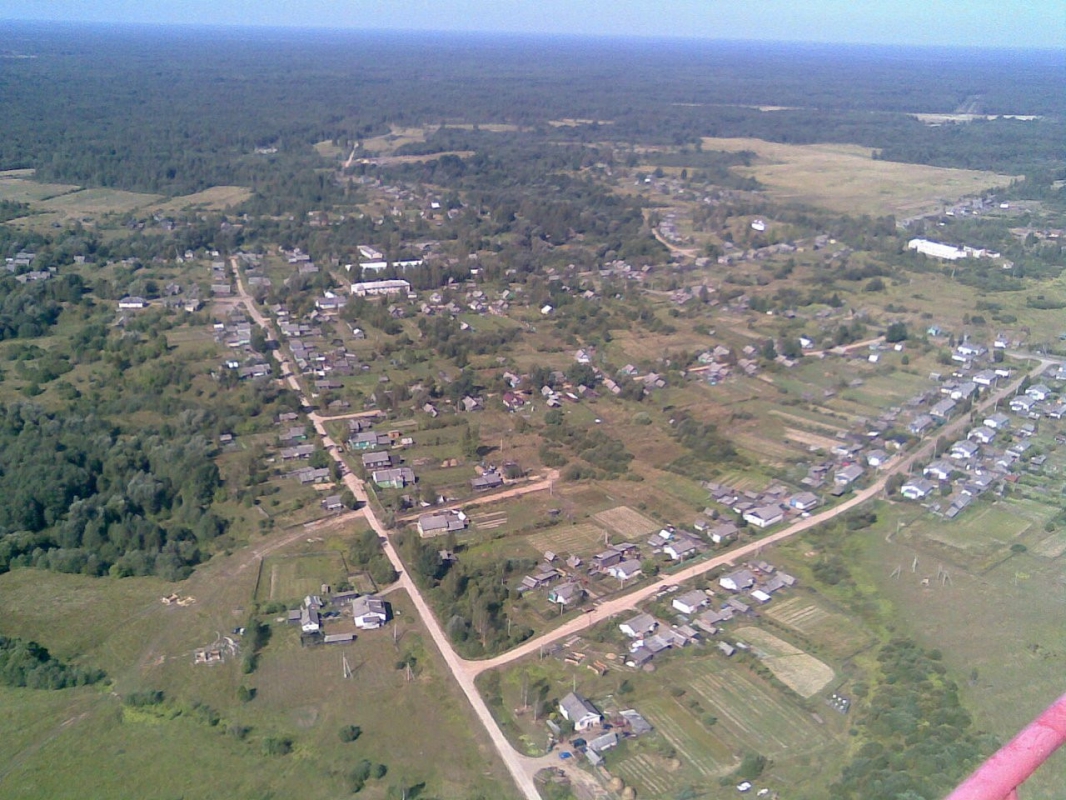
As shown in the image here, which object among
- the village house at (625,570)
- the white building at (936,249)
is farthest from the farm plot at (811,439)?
the white building at (936,249)

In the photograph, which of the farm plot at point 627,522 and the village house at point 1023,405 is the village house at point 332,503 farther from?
the village house at point 1023,405

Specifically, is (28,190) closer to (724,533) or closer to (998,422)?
(724,533)

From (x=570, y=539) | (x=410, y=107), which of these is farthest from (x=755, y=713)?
(x=410, y=107)

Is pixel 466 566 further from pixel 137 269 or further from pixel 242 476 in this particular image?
pixel 137 269

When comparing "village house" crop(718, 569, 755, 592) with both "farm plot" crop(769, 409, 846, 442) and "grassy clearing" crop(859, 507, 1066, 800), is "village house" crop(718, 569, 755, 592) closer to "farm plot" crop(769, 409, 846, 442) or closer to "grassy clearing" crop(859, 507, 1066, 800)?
"grassy clearing" crop(859, 507, 1066, 800)

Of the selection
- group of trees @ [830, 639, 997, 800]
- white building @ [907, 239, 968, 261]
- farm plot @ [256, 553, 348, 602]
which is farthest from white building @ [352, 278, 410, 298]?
group of trees @ [830, 639, 997, 800]

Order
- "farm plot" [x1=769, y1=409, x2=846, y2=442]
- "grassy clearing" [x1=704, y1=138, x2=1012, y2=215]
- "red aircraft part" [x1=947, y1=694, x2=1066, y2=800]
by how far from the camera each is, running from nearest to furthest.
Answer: "red aircraft part" [x1=947, y1=694, x2=1066, y2=800], "farm plot" [x1=769, y1=409, x2=846, y2=442], "grassy clearing" [x1=704, y1=138, x2=1012, y2=215]
